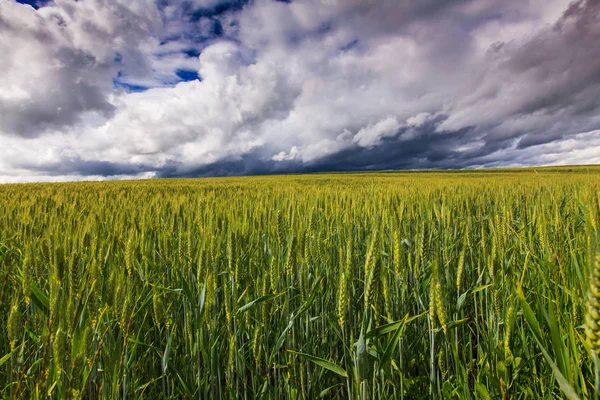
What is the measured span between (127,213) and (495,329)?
10.4 feet

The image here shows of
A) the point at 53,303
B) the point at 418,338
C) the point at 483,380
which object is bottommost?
the point at 483,380

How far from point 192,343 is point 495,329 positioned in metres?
1.23

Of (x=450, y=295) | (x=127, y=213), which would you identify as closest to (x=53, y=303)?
(x=450, y=295)

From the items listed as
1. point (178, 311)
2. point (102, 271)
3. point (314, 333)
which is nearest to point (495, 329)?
point (314, 333)

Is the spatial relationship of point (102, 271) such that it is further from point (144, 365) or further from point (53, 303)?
point (53, 303)

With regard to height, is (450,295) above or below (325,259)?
below

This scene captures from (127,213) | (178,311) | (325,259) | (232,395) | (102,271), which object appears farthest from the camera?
(127,213)

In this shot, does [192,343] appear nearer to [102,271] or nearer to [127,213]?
[102,271]

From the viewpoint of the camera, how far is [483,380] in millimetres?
1295

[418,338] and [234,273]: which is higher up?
[234,273]

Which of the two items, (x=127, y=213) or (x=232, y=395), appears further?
(x=127, y=213)

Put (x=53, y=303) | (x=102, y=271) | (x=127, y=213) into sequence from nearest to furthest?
(x=53, y=303) < (x=102, y=271) < (x=127, y=213)

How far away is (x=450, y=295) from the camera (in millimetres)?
1740

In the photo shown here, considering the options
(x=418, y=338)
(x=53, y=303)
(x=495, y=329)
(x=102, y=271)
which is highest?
(x=53, y=303)
